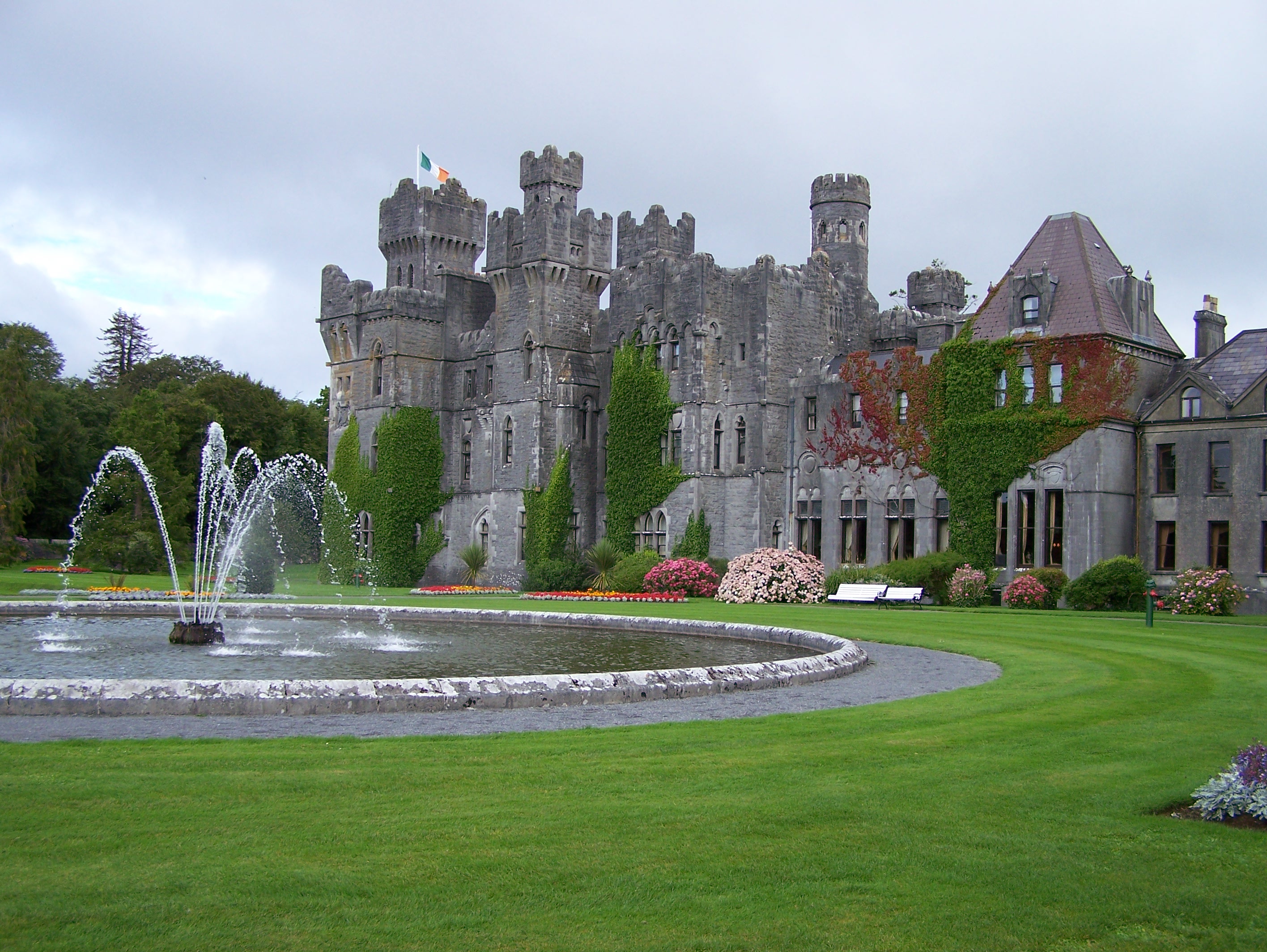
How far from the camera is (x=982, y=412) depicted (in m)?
40.0

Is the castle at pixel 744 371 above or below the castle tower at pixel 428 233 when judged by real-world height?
below

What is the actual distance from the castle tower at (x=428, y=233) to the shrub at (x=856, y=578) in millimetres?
26535

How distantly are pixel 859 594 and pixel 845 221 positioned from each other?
893 inches

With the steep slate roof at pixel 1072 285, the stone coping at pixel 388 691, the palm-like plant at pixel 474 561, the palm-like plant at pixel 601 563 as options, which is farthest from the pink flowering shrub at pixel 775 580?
the stone coping at pixel 388 691

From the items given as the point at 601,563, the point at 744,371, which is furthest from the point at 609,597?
the point at 744,371

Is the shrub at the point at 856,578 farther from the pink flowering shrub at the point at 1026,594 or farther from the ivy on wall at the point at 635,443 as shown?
the ivy on wall at the point at 635,443

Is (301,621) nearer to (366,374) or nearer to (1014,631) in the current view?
(1014,631)

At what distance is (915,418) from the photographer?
138ft

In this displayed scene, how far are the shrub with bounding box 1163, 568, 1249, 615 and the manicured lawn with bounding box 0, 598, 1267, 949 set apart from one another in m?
21.1

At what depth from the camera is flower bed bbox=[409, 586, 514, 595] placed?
145 feet

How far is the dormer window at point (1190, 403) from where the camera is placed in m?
37.5

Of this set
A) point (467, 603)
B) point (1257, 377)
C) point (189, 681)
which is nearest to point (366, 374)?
point (467, 603)

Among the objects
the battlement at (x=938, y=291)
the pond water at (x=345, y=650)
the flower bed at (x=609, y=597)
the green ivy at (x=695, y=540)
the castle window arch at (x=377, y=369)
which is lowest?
the flower bed at (x=609, y=597)

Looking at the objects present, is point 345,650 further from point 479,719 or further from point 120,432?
point 120,432
